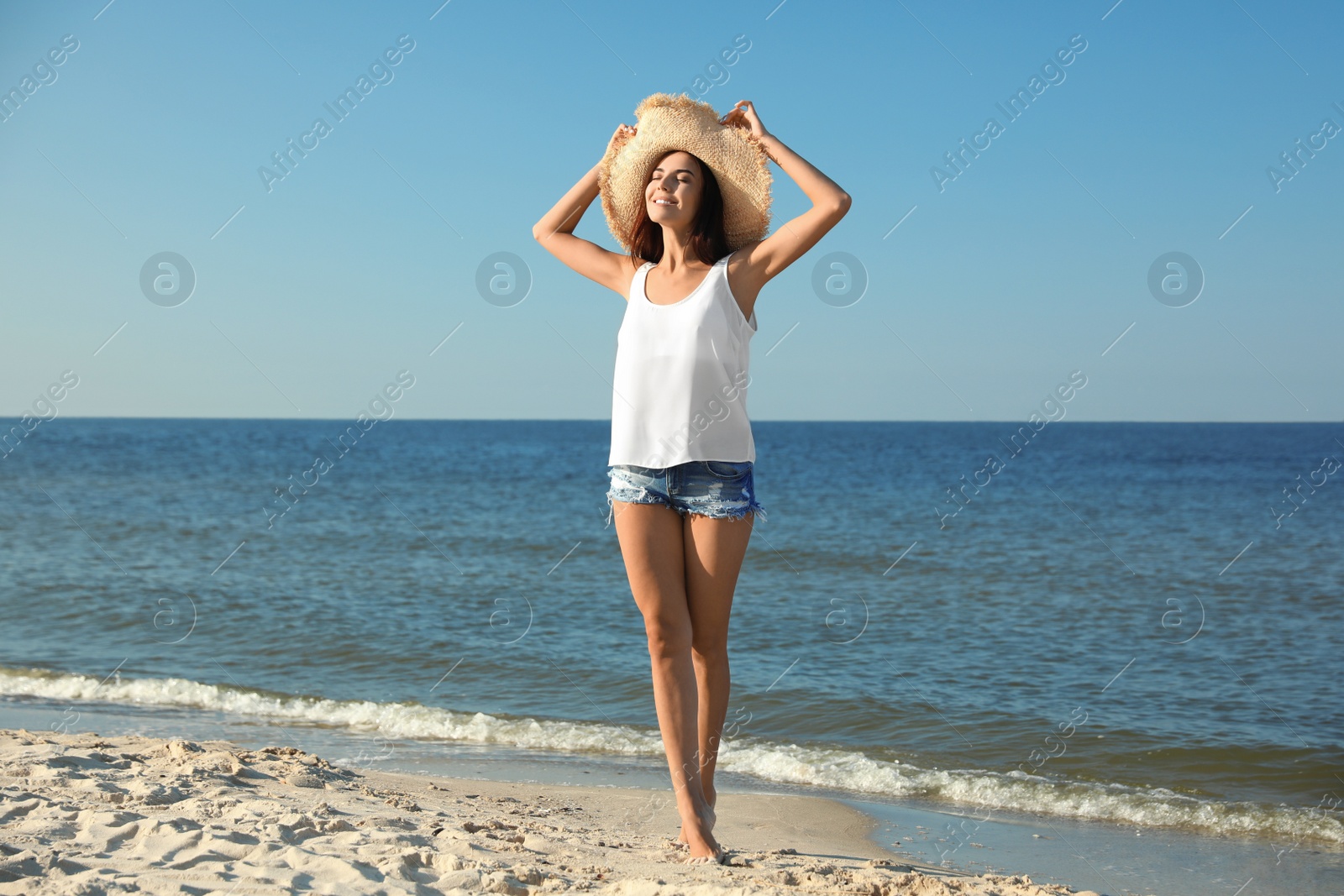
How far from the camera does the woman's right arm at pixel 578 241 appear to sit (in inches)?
125

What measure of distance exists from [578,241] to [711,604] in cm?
126

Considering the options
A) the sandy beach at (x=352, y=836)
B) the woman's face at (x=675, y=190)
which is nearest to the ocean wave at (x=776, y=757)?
the sandy beach at (x=352, y=836)

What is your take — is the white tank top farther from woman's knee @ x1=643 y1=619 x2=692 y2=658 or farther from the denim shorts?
woman's knee @ x1=643 y1=619 x2=692 y2=658

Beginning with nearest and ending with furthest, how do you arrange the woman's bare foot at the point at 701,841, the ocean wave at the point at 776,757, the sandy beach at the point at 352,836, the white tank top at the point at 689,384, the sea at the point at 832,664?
the sandy beach at the point at 352,836
the white tank top at the point at 689,384
the woman's bare foot at the point at 701,841
the ocean wave at the point at 776,757
the sea at the point at 832,664

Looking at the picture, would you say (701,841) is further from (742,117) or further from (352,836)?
(742,117)

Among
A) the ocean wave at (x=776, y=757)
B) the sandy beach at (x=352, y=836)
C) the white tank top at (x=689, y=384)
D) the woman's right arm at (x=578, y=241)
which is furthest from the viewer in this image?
the ocean wave at (x=776, y=757)

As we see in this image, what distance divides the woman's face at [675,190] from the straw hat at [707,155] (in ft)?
0.15

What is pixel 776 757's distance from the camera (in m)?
5.42

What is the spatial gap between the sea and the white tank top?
212 centimetres

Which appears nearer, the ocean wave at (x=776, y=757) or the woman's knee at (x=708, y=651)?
the woman's knee at (x=708, y=651)

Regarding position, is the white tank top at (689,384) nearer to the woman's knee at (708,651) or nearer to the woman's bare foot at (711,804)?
the woman's knee at (708,651)

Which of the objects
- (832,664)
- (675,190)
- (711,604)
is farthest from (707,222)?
(832,664)

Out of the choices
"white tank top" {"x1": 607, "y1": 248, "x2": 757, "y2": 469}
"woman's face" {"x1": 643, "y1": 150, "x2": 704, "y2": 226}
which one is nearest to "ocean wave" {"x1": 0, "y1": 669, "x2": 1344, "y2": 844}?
"white tank top" {"x1": 607, "y1": 248, "x2": 757, "y2": 469}

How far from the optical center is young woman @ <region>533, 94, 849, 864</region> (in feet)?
9.27
